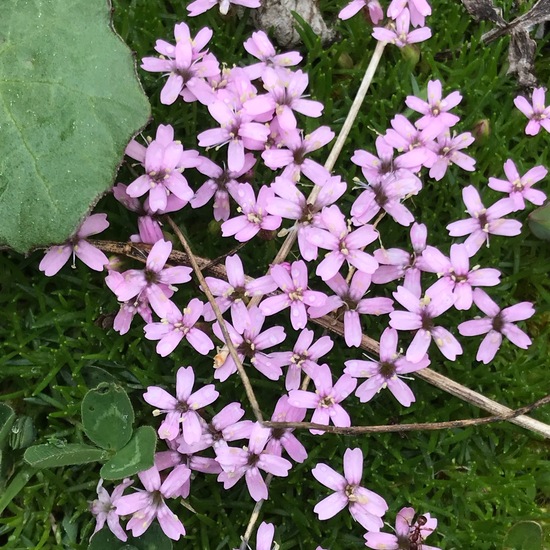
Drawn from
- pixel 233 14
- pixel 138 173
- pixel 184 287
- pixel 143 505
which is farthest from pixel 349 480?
pixel 233 14

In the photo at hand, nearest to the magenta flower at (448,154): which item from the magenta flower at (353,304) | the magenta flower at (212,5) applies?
the magenta flower at (353,304)

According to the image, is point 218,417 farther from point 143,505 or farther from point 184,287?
point 184,287

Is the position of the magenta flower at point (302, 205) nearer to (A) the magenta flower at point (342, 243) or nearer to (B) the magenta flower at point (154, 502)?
(A) the magenta flower at point (342, 243)

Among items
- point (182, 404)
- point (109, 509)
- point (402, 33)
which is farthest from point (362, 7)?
point (109, 509)

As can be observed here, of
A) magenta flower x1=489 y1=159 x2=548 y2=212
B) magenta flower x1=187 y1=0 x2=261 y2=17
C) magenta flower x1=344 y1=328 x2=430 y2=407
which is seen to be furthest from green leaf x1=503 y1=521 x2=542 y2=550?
magenta flower x1=187 y1=0 x2=261 y2=17

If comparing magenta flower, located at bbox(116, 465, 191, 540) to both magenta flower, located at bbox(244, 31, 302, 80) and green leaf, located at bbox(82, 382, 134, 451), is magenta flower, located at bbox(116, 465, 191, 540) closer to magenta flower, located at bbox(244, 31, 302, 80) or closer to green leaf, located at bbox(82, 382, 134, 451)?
green leaf, located at bbox(82, 382, 134, 451)

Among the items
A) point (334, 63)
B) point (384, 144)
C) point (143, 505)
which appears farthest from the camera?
point (334, 63)

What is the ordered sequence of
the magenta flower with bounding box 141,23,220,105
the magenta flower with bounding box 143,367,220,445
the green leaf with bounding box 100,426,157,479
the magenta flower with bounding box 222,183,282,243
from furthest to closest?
the magenta flower with bounding box 141,23,220,105, the magenta flower with bounding box 222,183,282,243, the magenta flower with bounding box 143,367,220,445, the green leaf with bounding box 100,426,157,479
